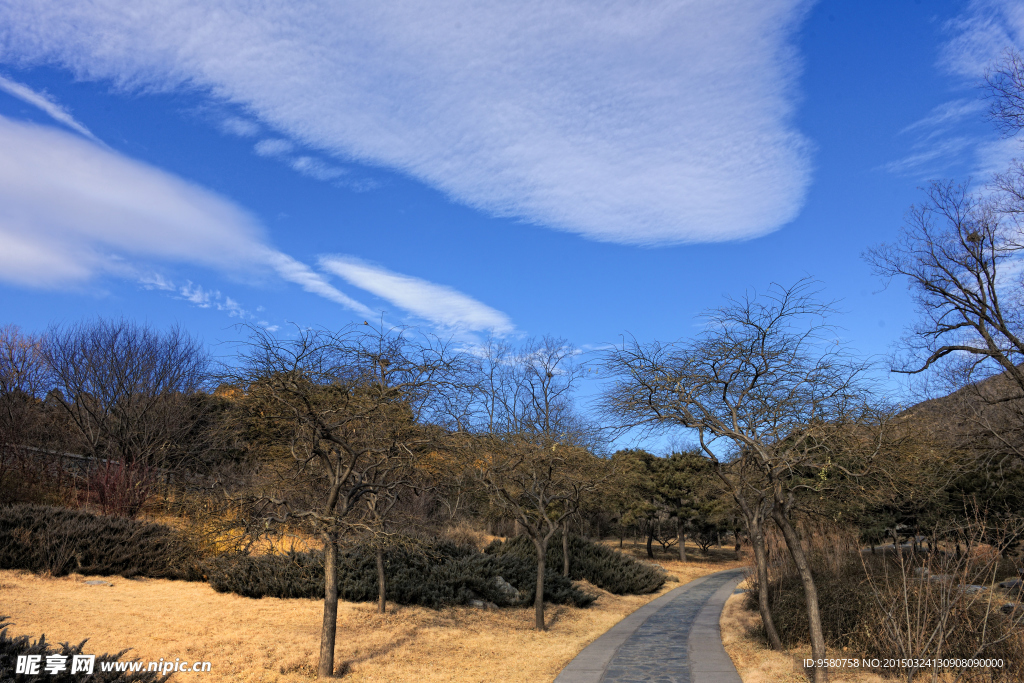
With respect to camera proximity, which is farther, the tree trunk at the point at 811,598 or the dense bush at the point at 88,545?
the dense bush at the point at 88,545

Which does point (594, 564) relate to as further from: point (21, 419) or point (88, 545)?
point (21, 419)

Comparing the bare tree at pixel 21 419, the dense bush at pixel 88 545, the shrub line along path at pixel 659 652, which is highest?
the bare tree at pixel 21 419

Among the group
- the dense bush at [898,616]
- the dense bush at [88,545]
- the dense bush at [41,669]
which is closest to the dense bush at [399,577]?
the dense bush at [88,545]

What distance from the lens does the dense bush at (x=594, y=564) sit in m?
20.3

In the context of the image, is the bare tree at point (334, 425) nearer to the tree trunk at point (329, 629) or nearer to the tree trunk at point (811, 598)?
the tree trunk at point (329, 629)

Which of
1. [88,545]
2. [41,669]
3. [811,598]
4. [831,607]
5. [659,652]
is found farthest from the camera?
[88,545]

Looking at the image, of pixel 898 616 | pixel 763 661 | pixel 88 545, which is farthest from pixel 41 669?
pixel 898 616

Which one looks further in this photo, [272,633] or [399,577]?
[399,577]

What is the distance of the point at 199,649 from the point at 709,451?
8235 millimetres

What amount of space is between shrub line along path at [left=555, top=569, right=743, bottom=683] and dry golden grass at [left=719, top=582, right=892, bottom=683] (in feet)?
0.71

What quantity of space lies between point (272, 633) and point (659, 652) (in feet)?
23.1

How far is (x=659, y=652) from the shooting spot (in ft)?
36.2

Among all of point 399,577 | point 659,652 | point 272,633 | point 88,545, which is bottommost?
point 659,652

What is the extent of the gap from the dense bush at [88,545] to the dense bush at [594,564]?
9547 millimetres
